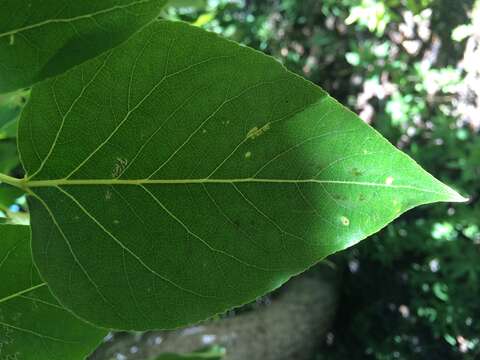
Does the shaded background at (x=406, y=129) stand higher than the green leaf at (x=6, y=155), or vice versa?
the green leaf at (x=6, y=155)

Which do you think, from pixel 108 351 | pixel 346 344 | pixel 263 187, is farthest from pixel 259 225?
pixel 346 344

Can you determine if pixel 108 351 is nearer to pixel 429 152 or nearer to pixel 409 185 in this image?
pixel 429 152

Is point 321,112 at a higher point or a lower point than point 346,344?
higher

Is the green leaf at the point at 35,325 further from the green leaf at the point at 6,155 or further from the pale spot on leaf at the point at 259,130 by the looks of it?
the green leaf at the point at 6,155

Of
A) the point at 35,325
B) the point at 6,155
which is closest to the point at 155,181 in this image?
the point at 35,325

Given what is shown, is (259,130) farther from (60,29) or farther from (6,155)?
(6,155)

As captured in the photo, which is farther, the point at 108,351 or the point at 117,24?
the point at 108,351

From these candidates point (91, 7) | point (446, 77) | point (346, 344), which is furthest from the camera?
point (346, 344)

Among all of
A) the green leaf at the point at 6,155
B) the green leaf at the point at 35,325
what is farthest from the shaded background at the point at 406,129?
the green leaf at the point at 35,325
